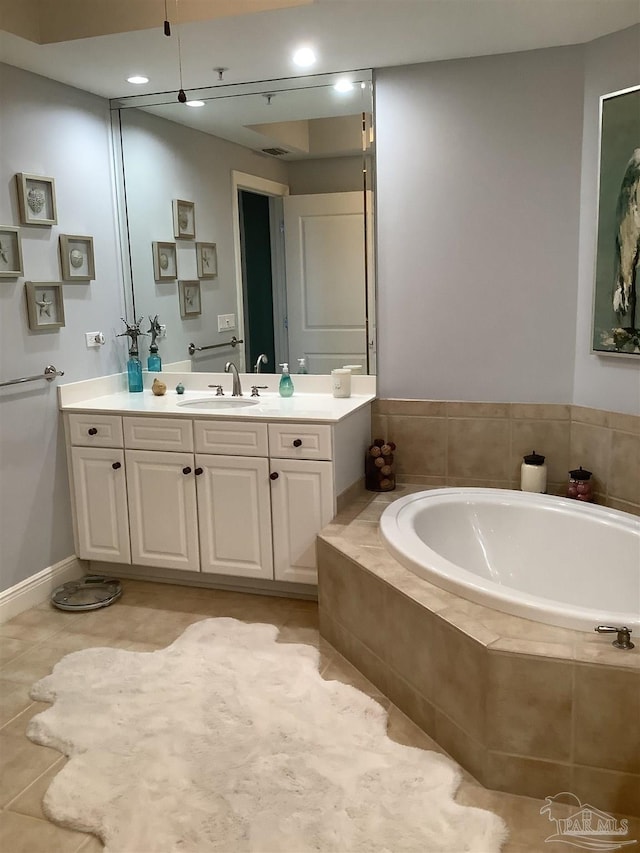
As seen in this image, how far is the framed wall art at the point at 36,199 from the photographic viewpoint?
3.14m

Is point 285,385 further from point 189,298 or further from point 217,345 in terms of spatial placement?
point 189,298

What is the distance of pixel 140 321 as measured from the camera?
3.89m

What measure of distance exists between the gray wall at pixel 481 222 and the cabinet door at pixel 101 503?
56.2 inches

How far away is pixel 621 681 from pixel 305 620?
4.92 feet

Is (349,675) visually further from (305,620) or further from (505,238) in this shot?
(505,238)

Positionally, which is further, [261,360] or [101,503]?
[261,360]

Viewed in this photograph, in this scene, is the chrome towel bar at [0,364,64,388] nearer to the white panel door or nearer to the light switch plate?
the light switch plate

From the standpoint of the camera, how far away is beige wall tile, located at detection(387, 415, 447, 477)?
3.51 m

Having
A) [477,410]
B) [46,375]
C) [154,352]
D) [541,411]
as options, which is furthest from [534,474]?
[46,375]

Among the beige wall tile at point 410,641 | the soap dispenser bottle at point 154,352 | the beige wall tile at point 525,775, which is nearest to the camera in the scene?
the beige wall tile at point 525,775

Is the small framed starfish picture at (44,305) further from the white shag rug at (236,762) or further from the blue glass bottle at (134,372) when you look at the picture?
the white shag rug at (236,762)

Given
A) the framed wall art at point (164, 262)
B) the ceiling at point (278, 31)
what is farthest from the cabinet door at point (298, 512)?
the ceiling at point (278, 31)

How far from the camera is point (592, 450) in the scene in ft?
10.5

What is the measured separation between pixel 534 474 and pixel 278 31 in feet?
6.84
